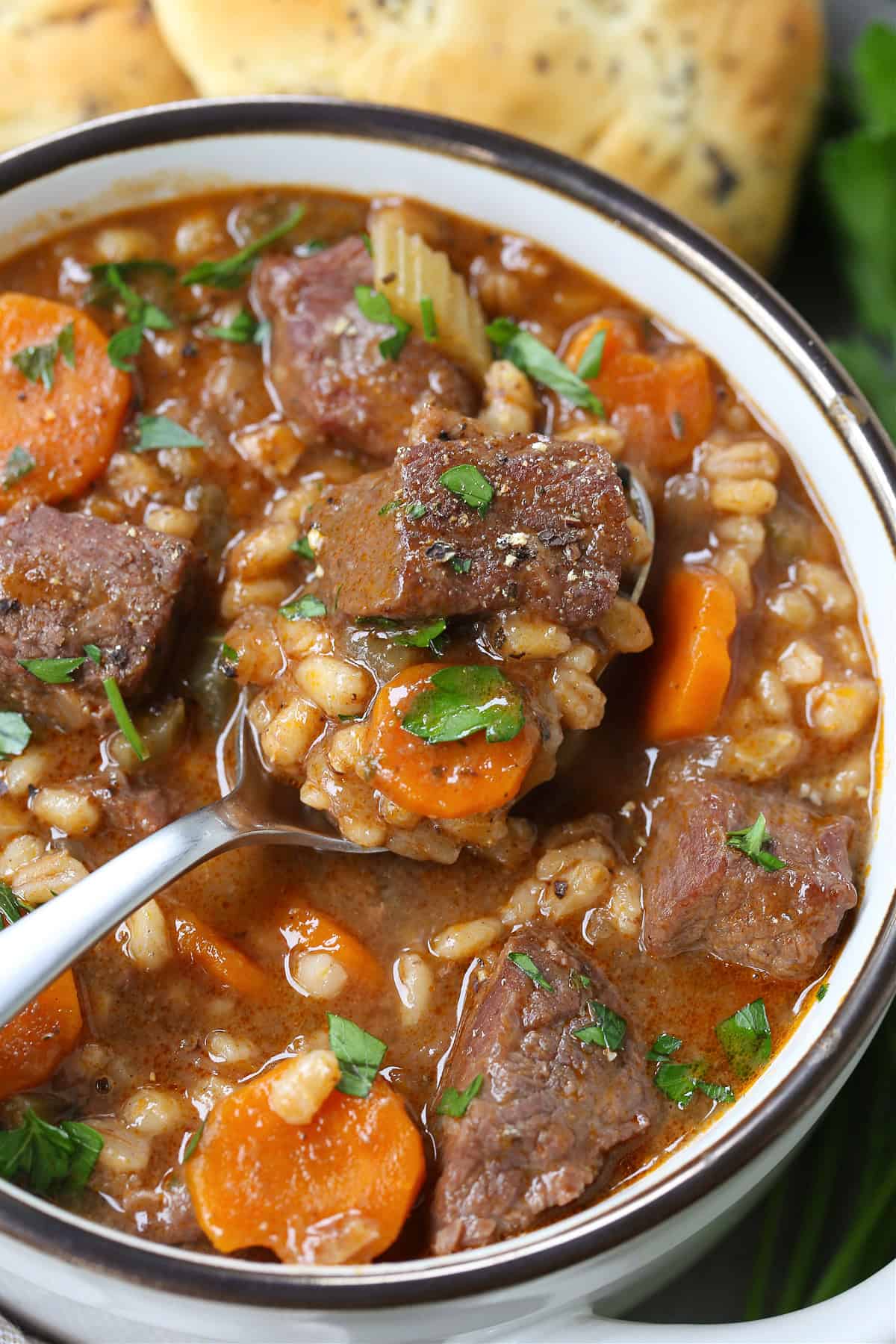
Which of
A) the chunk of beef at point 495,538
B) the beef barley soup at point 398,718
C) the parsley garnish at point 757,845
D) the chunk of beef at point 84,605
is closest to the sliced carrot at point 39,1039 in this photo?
the beef barley soup at point 398,718

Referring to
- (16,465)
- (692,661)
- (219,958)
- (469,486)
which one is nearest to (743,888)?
(692,661)

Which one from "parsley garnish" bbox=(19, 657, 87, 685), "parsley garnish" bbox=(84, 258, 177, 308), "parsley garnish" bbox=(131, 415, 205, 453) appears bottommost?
"parsley garnish" bbox=(19, 657, 87, 685)

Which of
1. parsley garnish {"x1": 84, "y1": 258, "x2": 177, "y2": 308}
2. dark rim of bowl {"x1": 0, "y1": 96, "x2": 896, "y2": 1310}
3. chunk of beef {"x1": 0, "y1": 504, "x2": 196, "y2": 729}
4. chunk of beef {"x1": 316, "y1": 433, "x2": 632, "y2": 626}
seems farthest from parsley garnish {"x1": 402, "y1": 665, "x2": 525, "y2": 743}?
parsley garnish {"x1": 84, "y1": 258, "x2": 177, "y2": 308}

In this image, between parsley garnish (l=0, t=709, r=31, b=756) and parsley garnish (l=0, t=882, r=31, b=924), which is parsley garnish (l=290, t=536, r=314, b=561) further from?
parsley garnish (l=0, t=882, r=31, b=924)

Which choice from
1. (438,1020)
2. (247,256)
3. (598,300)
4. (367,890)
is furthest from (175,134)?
(438,1020)

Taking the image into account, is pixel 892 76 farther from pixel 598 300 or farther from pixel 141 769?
pixel 141 769

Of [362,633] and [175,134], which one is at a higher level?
[175,134]
